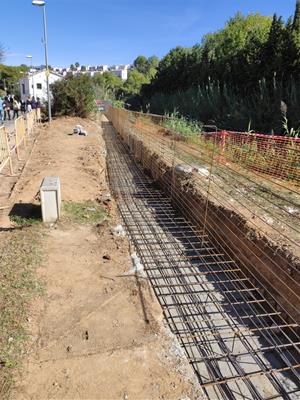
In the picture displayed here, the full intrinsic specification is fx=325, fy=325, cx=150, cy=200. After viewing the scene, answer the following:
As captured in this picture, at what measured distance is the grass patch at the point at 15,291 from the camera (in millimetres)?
3021

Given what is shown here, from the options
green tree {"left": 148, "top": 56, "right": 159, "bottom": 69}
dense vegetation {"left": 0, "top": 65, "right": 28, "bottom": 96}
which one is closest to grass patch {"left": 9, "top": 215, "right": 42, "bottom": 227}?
dense vegetation {"left": 0, "top": 65, "right": 28, "bottom": 96}

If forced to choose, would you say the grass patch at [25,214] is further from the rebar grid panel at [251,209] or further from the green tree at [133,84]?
the green tree at [133,84]

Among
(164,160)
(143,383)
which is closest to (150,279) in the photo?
(143,383)

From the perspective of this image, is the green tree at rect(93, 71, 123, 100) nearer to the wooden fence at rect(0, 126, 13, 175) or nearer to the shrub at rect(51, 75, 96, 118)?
the shrub at rect(51, 75, 96, 118)

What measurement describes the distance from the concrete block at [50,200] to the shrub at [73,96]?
18.3 m

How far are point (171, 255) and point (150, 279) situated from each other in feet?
3.17

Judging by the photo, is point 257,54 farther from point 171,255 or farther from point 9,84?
point 9,84

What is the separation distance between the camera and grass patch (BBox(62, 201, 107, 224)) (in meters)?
6.44

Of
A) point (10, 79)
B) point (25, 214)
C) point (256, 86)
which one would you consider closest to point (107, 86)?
point (10, 79)

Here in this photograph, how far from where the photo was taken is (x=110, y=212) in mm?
7203

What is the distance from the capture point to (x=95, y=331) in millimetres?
3566

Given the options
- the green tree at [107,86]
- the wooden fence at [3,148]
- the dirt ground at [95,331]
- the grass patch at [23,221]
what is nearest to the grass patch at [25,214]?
the grass patch at [23,221]

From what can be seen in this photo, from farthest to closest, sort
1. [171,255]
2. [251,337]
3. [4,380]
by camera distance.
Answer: [171,255] → [251,337] → [4,380]

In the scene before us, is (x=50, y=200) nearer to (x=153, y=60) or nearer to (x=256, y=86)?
(x=256, y=86)
